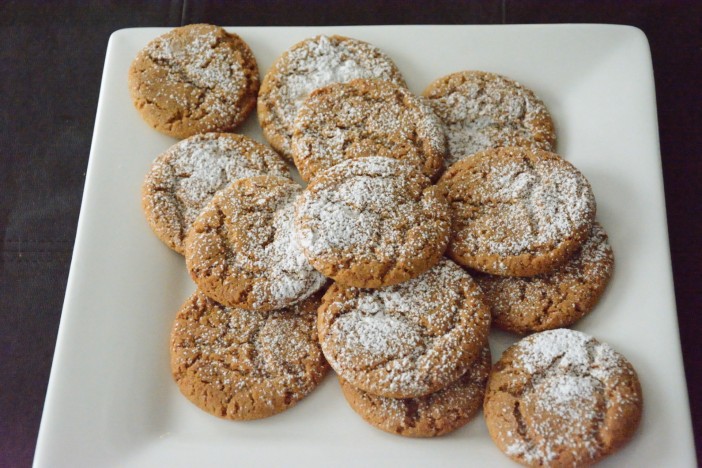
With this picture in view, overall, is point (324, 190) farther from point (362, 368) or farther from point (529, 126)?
point (529, 126)

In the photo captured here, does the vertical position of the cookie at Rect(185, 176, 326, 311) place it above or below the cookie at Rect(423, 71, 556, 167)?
below

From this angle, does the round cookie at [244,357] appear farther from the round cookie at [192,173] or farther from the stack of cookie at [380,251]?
the round cookie at [192,173]

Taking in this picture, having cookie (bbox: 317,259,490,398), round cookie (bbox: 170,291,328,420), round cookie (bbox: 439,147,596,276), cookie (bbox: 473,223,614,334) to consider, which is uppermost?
round cookie (bbox: 439,147,596,276)

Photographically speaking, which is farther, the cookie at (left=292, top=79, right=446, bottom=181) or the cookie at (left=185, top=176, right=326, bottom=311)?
the cookie at (left=292, top=79, right=446, bottom=181)

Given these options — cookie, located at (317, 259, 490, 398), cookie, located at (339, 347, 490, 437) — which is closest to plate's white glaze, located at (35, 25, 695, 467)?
cookie, located at (339, 347, 490, 437)

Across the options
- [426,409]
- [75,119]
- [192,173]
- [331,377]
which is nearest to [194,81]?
[192,173]

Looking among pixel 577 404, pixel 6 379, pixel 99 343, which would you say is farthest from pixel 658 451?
pixel 6 379

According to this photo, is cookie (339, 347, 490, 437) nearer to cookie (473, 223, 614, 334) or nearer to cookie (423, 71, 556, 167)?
cookie (473, 223, 614, 334)
